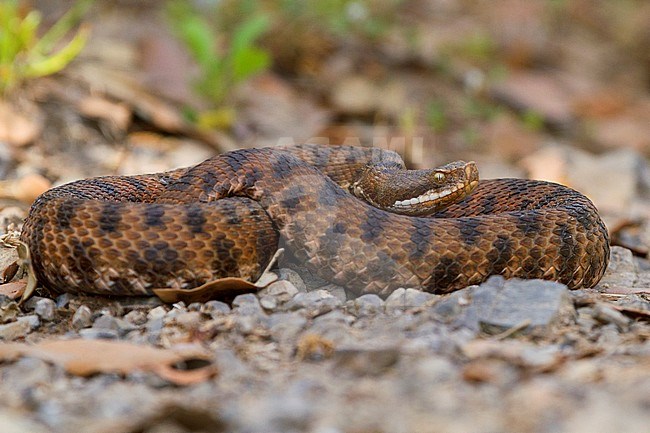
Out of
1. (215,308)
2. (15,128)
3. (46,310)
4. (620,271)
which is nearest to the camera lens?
(215,308)

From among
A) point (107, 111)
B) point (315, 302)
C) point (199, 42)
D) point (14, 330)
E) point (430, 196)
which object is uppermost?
point (199, 42)

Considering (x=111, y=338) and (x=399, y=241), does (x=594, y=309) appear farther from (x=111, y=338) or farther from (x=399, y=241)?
(x=111, y=338)

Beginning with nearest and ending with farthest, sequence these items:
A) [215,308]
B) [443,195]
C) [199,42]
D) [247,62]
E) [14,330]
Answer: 1. [14,330]
2. [215,308]
3. [443,195]
4. [247,62]
5. [199,42]

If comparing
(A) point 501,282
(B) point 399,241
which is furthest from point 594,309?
(B) point 399,241

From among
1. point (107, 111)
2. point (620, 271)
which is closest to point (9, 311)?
point (620, 271)

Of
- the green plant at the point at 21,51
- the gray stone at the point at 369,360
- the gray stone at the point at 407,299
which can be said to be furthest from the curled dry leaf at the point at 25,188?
the gray stone at the point at 369,360

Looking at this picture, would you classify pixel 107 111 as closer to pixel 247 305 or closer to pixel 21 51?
pixel 21 51

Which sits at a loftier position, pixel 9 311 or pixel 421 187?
pixel 421 187
